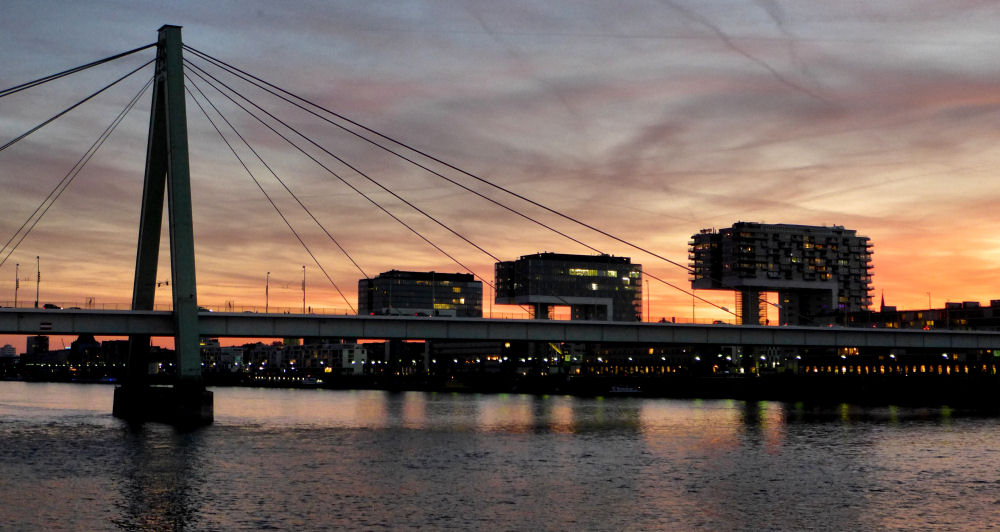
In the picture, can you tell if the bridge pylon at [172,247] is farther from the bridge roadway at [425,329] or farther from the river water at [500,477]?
the bridge roadway at [425,329]

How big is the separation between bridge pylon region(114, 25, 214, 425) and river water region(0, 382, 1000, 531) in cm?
274

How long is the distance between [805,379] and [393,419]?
7657 centimetres

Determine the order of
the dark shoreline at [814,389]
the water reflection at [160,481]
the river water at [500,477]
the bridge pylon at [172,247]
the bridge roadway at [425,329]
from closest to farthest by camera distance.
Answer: the water reflection at [160,481]
the river water at [500,477]
the bridge pylon at [172,247]
the bridge roadway at [425,329]
the dark shoreline at [814,389]

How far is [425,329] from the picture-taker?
85.7m

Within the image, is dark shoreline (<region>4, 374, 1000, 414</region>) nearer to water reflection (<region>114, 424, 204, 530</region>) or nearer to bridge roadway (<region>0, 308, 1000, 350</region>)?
bridge roadway (<region>0, 308, 1000, 350</region>)

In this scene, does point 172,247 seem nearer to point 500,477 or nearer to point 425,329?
point 425,329

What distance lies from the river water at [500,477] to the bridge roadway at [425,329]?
24.1 ft

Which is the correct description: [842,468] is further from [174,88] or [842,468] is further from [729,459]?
[174,88]

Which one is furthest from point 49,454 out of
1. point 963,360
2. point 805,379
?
point 963,360

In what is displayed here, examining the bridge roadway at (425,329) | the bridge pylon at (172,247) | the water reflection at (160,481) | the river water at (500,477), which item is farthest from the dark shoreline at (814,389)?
the water reflection at (160,481)

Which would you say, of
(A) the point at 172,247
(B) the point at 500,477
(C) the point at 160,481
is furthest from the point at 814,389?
(C) the point at 160,481

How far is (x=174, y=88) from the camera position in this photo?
73.2m

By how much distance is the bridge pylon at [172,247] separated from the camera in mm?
71312

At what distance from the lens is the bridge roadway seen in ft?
250
